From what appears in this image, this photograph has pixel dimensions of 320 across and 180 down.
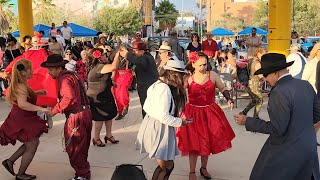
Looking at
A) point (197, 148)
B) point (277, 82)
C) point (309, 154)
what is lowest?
Answer: point (197, 148)

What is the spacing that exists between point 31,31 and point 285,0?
7.86m

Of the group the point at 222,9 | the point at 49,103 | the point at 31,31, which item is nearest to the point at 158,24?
the point at 222,9

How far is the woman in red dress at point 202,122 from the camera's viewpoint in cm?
530

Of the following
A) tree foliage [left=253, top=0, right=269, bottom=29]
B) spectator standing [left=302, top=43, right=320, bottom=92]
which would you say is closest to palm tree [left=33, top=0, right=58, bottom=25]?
tree foliage [left=253, top=0, right=269, bottom=29]

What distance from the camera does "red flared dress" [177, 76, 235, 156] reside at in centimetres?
529

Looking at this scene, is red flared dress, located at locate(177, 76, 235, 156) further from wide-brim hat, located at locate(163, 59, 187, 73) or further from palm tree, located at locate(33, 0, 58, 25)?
palm tree, located at locate(33, 0, 58, 25)

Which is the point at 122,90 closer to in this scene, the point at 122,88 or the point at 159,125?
the point at 122,88

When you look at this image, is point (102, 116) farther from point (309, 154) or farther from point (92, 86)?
point (309, 154)

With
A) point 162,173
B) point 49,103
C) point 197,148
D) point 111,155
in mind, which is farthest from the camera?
point 49,103

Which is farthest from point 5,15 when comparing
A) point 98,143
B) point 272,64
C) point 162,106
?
point 272,64

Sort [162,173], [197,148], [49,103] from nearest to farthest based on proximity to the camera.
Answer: [162,173]
[197,148]
[49,103]

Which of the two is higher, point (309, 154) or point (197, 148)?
point (309, 154)

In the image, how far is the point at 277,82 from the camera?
3551 millimetres

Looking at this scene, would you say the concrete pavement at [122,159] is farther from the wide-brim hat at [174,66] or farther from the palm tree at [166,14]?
the palm tree at [166,14]
